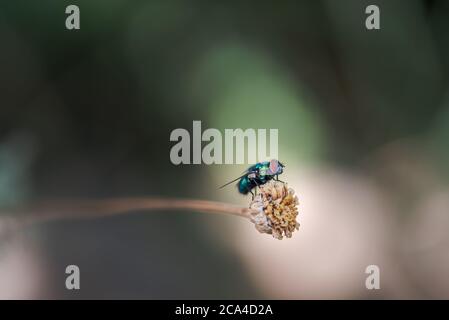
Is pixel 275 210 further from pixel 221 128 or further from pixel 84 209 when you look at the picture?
pixel 84 209

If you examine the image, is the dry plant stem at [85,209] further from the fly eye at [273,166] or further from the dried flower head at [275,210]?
the fly eye at [273,166]

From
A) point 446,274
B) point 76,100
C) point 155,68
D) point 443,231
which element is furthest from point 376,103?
point 76,100

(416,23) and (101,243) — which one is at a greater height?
Answer: (416,23)

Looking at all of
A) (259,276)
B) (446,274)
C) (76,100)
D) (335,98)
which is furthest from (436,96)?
(76,100)

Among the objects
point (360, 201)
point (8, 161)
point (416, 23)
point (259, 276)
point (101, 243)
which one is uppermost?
point (416, 23)

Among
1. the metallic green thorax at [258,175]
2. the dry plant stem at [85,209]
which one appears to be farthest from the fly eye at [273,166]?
the dry plant stem at [85,209]

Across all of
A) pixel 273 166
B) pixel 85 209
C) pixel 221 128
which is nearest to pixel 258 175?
pixel 273 166

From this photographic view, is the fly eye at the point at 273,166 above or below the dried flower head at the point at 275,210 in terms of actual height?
above

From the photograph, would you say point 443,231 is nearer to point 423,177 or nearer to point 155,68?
point 423,177
